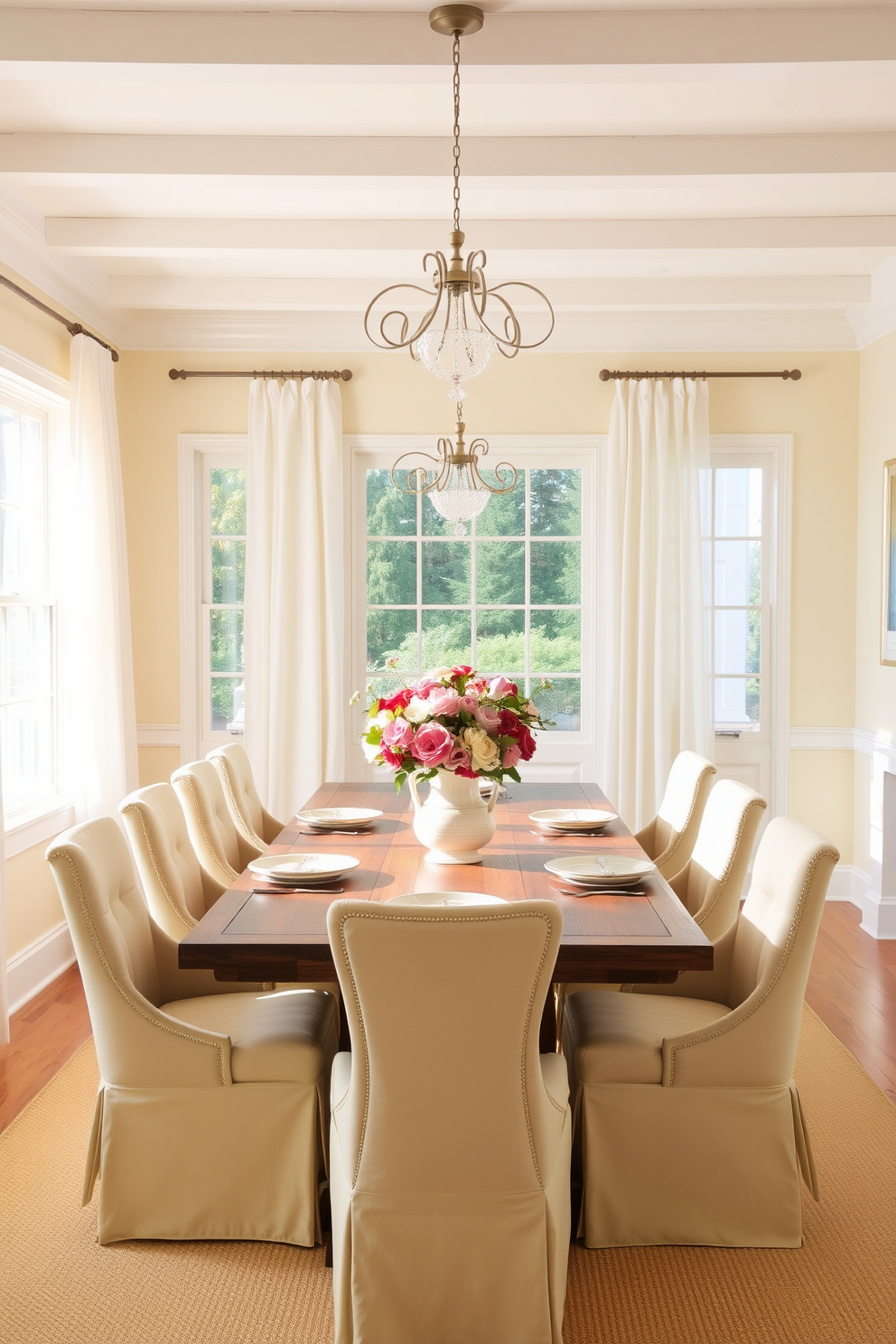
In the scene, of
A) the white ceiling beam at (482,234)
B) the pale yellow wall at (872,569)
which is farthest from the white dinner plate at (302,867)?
the pale yellow wall at (872,569)

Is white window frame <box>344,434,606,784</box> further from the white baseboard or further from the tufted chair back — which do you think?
the tufted chair back

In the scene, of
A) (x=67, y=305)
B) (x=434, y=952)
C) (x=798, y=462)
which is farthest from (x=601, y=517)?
(x=434, y=952)

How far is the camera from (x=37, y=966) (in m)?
4.19

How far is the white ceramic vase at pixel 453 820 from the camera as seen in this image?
2805 millimetres

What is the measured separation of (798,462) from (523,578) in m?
1.48

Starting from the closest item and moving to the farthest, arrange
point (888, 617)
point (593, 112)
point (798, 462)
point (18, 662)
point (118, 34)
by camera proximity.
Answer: point (118, 34) < point (593, 112) < point (18, 662) < point (888, 617) < point (798, 462)

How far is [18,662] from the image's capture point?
436cm

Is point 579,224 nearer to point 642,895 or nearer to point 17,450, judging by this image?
point 17,450

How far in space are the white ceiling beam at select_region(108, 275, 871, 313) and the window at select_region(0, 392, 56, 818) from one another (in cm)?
86

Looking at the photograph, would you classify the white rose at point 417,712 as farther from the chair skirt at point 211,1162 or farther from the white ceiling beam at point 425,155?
the white ceiling beam at point 425,155

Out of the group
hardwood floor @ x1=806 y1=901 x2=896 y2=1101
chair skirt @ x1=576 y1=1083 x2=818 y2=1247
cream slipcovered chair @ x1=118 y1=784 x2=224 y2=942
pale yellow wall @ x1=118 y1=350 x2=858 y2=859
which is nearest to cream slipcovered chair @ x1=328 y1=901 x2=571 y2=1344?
chair skirt @ x1=576 y1=1083 x2=818 y2=1247

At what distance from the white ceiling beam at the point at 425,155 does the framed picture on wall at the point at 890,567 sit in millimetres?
1788

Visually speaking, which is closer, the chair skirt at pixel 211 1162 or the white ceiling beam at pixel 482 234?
the chair skirt at pixel 211 1162

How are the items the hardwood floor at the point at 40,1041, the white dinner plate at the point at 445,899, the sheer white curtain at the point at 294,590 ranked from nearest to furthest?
the white dinner plate at the point at 445,899
the hardwood floor at the point at 40,1041
the sheer white curtain at the point at 294,590
